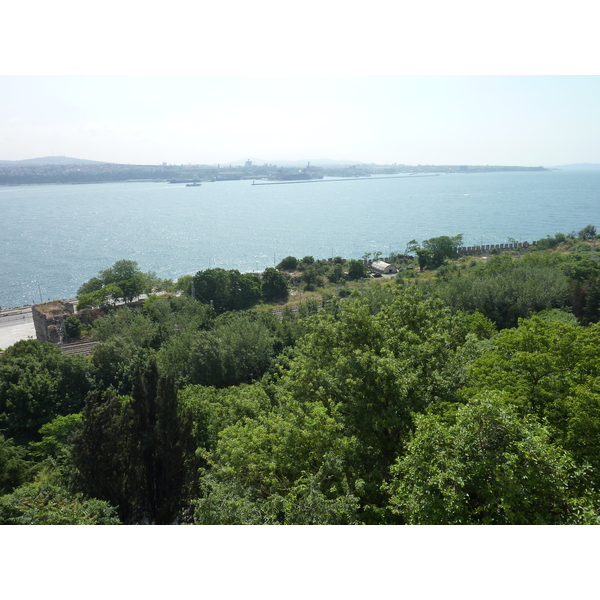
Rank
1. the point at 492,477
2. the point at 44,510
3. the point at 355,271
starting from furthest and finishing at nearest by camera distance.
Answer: the point at 355,271, the point at 44,510, the point at 492,477

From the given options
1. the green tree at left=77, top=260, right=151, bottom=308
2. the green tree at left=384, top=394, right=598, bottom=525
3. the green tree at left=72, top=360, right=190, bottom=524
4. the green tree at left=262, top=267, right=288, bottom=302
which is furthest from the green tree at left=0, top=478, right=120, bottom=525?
the green tree at left=262, top=267, right=288, bottom=302

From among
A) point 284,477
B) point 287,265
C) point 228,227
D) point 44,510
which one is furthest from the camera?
point 228,227

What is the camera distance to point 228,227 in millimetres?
84125

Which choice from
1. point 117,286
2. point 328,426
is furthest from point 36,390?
point 117,286

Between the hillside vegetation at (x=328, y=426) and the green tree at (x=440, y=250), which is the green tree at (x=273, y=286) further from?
the hillside vegetation at (x=328, y=426)

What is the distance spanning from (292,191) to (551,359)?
154 metres

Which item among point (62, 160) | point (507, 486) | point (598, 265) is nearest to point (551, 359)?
point (507, 486)

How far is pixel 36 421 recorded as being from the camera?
1572 centimetres

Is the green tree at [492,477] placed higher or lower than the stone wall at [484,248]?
higher

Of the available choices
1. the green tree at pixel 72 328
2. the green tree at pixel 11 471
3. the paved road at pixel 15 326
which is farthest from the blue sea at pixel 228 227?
the green tree at pixel 11 471

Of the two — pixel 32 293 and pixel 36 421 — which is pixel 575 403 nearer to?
pixel 36 421

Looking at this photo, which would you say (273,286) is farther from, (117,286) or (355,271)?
(117,286)

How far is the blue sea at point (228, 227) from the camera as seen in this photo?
57531 millimetres

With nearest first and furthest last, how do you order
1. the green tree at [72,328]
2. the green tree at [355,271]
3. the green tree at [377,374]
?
1. the green tree at [377,374]
2. the green tree at [72,328]
3. the green tree at [355,271]
